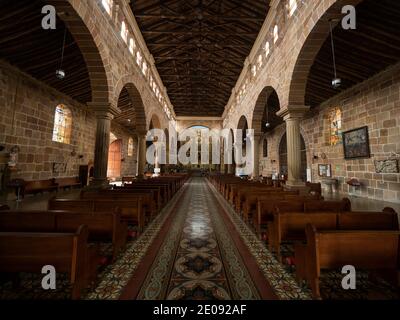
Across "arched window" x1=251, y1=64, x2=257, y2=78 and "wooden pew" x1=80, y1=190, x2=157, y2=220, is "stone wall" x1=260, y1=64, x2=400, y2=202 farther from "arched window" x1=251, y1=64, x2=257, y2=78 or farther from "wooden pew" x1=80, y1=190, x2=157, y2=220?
"wooden pew" x1=80, y1=190, x2=157, y2=220

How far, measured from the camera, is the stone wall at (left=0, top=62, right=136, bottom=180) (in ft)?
22.9

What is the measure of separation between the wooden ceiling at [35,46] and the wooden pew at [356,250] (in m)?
8.05

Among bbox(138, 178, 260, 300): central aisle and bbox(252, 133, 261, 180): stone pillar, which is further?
bbox(252, 133, 261, 180): stone pillar

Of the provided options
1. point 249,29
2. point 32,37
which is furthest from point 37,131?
point 249,29

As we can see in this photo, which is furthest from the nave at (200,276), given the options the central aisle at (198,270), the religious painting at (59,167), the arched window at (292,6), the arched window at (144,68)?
the arched window at (144,68)

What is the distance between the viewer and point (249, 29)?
34.7 feet

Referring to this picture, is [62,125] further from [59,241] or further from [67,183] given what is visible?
[59,241]

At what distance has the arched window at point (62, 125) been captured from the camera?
9.70m

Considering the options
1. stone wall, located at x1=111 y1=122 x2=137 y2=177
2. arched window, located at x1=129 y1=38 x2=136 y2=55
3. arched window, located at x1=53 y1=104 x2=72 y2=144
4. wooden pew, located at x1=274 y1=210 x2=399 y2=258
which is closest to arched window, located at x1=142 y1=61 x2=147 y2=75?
arched window, located at x1=129 y1=38 x2=136 y2=55

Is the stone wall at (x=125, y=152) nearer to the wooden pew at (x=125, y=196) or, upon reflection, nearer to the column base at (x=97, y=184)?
the column base at (x=97, y=184)

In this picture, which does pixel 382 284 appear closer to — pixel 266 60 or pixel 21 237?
pixel 21 237

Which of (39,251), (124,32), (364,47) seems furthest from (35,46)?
(364,47)

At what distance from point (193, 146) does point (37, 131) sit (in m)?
23.2

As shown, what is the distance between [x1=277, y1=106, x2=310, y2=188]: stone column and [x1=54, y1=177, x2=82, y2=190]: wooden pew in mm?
10513
